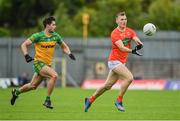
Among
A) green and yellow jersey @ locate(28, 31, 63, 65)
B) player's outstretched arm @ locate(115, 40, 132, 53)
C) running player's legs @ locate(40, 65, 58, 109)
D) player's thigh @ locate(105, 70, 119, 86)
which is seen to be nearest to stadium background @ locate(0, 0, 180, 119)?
green and yellow jersey @ locate(28, 31, 63, 65)

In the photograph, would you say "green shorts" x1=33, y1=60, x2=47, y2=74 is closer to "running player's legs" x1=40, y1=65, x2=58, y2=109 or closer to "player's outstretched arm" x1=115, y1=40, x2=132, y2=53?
"running player's legs" x1=40, y1=65, x2=58, y2=109

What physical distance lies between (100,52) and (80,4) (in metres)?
27.1

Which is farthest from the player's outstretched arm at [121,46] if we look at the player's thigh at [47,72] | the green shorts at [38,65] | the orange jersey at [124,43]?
the green shorts at [38,65]

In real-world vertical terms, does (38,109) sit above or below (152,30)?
below

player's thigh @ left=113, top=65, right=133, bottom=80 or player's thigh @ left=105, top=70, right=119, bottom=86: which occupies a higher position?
player's thigh @ left=113, top=65, right=133, bottom=80

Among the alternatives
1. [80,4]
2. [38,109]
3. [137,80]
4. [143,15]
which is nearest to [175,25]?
[143,15]

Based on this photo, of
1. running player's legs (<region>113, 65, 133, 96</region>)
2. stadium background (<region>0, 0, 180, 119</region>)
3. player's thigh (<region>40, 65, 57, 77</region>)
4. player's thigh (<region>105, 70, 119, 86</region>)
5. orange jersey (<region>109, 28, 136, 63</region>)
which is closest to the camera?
running player's legs (<region>113, 65, 133, 96</region>)

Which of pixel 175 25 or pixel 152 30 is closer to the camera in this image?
pixel 152 30

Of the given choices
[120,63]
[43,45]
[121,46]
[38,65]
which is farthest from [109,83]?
[43,45]

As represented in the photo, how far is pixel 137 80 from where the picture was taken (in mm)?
46594

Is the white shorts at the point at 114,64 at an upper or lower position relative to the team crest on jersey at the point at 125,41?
lower

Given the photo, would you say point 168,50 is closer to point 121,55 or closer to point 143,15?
point 143,15

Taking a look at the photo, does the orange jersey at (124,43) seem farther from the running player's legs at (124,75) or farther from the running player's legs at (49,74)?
the running player's legs at (49,74)

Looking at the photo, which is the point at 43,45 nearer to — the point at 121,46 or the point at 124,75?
the point at 121,46
